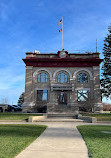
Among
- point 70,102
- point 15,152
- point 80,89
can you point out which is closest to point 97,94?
point 80,89

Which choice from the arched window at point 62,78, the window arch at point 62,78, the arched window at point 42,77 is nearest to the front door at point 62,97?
the window arch at point 62,78

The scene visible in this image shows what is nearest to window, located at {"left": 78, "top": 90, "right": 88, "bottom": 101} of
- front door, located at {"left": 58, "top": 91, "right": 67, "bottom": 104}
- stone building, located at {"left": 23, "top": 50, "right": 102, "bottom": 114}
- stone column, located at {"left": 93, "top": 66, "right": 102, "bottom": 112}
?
stone building, located at {"left": 23, "top": 50, "right": 102, "bottom": 114}

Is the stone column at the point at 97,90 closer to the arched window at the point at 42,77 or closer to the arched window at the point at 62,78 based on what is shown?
the arched window at the point at 62,78

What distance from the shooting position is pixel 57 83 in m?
29.5

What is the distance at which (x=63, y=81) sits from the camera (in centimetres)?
2969

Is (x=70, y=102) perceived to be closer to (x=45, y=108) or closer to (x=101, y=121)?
(x=45, y=108)

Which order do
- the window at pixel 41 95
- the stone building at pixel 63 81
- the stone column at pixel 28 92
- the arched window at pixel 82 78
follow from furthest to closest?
the arched window at pixel 82 78 → the window at pixel 41 95 → the stone building at pixel 63 81 → the stone column at pixel 28 92

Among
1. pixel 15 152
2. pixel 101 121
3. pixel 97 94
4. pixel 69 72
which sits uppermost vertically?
pixel 69 72

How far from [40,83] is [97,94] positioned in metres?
11.0

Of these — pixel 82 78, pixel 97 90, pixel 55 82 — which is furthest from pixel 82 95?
pixel 55 82

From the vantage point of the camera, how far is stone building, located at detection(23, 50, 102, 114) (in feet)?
93.5

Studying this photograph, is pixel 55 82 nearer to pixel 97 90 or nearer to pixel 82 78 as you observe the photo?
pixel 82 78

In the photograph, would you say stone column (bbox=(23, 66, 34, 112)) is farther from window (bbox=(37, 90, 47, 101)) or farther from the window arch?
the window arch

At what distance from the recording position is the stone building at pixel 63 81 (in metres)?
28.5
